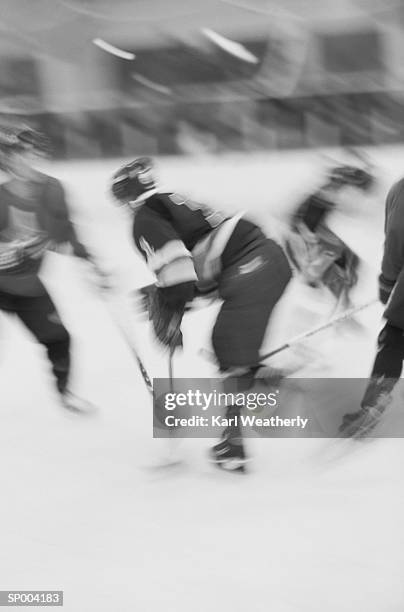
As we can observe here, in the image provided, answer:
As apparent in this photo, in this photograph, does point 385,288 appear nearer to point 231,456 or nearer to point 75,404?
point 231,456

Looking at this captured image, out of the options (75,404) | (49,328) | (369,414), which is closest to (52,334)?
(49,328)

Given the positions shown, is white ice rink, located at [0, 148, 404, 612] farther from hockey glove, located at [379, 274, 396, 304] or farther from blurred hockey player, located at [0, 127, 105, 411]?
hockey glove, located at [379, 274, 396, 304]

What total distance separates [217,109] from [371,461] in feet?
10.7

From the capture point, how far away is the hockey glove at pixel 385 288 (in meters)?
1.58

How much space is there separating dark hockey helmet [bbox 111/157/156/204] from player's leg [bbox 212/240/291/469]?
0.26 m

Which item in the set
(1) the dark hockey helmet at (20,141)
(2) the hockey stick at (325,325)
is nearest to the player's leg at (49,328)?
(1) the dark hockey helmet at (20,141)

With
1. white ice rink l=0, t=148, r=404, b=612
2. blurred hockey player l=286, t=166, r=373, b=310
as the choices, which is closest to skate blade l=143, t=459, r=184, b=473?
white ice rink l=0, t=148, r=404, b=612

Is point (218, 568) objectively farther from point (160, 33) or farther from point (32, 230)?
point (160, 33)

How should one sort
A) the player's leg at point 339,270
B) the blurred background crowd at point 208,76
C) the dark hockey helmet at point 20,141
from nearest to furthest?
1. the dark hockey helmet at point 20,141
2. the player's leg at point 339,270
3. the blurred background crowd at point 208,76

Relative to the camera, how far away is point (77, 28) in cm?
447

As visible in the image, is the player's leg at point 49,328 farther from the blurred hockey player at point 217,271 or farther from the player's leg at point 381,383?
the player's leg at point 381,383

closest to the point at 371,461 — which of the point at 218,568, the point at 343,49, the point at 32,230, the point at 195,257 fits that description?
the point at 218,568

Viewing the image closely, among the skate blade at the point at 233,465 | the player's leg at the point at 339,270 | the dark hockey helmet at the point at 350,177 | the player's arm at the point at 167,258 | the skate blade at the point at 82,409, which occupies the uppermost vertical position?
the player's arm at the point at 167,258

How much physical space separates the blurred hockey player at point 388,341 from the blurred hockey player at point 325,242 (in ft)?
1.43
